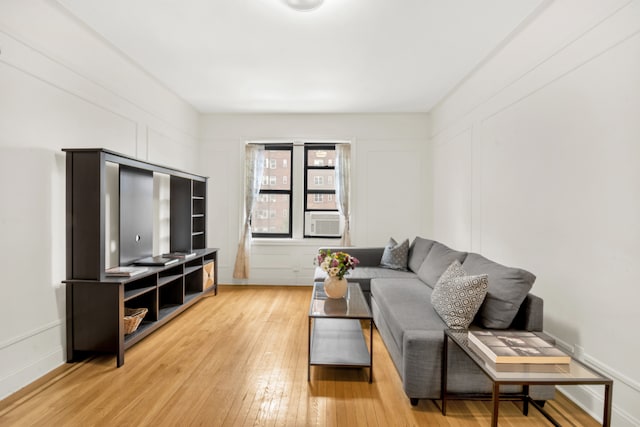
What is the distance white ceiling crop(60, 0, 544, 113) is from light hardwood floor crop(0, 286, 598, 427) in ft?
9.43

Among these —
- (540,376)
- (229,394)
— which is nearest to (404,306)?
(540,376)

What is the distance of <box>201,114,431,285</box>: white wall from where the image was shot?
4.94 metres

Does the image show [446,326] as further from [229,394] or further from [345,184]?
[345,184]

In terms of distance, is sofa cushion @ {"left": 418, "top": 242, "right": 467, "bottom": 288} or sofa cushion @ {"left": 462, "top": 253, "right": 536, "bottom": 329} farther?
sofa cushion @ {"left": 418, "top": 242, "right": 467, "bottom": 288}

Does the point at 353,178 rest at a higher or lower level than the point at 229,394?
higher

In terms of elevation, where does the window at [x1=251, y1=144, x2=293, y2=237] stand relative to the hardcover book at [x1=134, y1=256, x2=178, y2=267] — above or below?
above

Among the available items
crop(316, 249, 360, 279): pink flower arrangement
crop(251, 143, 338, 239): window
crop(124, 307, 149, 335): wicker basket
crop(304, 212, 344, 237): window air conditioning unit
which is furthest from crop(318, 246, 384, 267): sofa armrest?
crop(124, 307, 149, 335): wicker basket

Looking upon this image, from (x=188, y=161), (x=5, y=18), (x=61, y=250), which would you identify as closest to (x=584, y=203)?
(x=61, y=250)

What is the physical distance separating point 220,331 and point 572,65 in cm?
375

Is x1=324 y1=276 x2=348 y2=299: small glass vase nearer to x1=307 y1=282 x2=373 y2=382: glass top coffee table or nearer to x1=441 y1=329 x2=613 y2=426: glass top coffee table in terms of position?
x1=307 y1=282 x2=373 y2=382: glass top coffee table

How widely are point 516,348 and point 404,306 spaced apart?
3.24 feet

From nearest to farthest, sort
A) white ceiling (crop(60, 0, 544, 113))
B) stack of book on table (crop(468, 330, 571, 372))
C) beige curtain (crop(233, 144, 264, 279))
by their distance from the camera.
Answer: stack of book on table (crop(468, 330, 571, 372)) → white ceiling (crop(60, 0, 544, 113)) → beige curtain (crop(233, 144, 264, 279))

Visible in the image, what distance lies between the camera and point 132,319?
8.77 feet

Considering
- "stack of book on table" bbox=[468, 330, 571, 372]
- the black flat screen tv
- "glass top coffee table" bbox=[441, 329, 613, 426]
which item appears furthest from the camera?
the black flat screen tv
